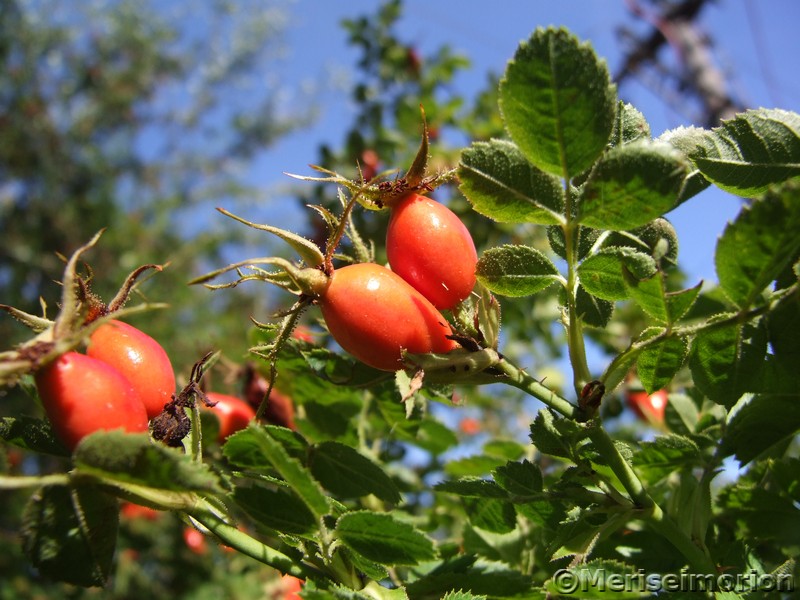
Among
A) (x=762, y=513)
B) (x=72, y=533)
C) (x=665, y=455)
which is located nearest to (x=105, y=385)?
(x=72, y=533)

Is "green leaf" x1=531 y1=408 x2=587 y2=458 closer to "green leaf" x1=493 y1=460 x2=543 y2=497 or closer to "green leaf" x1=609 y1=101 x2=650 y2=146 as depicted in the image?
"green leaf" x1=493 y1=460 x2=543 y2=497

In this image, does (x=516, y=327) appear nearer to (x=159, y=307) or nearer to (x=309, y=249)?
(x=309, y=249)

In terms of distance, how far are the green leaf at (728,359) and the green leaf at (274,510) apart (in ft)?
1.63

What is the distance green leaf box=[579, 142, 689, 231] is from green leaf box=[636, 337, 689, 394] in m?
0.16

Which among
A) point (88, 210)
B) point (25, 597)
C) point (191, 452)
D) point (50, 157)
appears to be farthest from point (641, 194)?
point (50, 157)

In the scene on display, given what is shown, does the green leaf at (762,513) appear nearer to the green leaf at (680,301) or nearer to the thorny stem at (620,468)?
the thorny stem at (620,468)

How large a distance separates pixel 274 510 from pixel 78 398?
0.82 feet

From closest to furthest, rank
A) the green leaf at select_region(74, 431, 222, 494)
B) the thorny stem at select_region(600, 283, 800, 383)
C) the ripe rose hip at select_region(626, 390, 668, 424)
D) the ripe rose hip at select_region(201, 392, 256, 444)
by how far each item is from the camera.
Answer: the green leaf at select_region(74, 431, 222, 494) < the thorny stem at select_region(600, 283, 800, 383) < the ripe rose hip at select_region(201, 392, 256, 444) < the ripe rose hip at select_region(626, 390, 668, 424)

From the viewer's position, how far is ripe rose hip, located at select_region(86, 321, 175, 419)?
79 cm

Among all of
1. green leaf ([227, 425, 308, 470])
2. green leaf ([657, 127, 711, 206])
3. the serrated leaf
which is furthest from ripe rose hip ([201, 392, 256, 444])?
green leaf ([657, 127, 711, 206])

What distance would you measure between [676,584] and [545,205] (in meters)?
0.47

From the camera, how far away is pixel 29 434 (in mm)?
796

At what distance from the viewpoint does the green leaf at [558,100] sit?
2.24 feet

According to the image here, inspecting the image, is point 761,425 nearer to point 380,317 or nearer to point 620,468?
point 620,468
